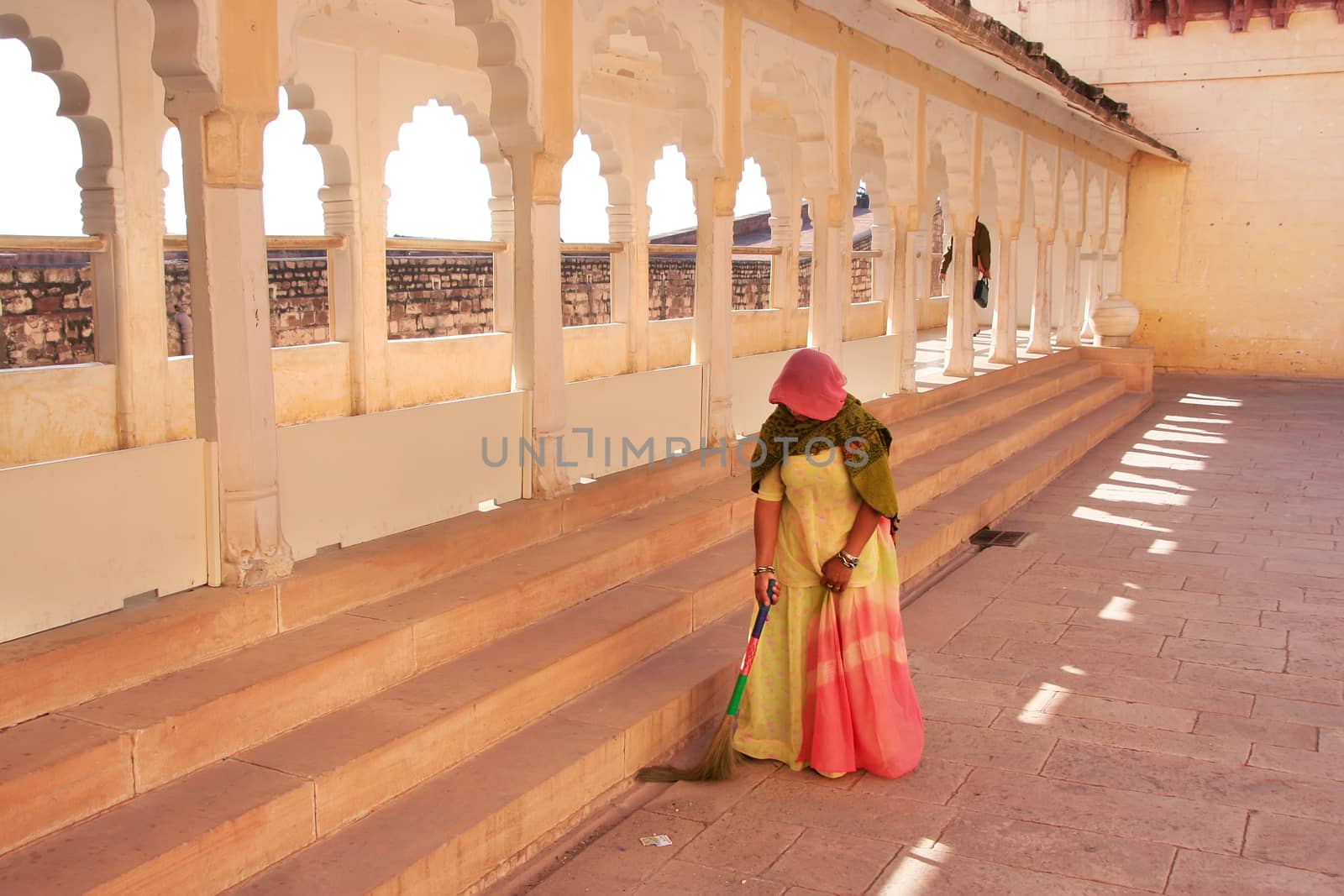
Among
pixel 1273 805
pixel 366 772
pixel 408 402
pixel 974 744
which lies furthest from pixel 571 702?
pixel 408 402

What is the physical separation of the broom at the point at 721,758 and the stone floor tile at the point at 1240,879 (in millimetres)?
1437

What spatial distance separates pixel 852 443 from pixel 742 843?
1.32 m

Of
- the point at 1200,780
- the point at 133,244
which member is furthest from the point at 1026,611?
the point at 133,244

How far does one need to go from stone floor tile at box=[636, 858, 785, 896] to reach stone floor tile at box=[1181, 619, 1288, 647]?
3.39 metres

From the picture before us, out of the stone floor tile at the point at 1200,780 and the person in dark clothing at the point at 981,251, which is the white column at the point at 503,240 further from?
the stone floor tile at the point at 1200,780

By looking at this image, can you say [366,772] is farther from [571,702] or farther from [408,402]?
[408,402]

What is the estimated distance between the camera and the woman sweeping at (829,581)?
3.97 metres

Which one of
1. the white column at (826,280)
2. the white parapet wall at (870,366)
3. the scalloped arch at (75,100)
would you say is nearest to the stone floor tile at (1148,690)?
the white column at (826,280)

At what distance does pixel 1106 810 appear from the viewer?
157 inches

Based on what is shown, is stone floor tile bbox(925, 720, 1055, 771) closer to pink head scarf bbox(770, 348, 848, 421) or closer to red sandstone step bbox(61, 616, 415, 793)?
pink head scarf bbox(770, 348, 848, 421)

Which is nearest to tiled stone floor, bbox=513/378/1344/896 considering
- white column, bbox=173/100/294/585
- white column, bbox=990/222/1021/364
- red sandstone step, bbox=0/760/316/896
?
red sandstone step, bbox=0/760/316/896

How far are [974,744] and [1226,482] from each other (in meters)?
6.90

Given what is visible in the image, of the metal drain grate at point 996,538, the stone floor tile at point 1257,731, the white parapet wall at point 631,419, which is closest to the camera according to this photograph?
the stone floor tile at point 1257,731

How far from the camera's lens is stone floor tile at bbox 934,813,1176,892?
3.56m
